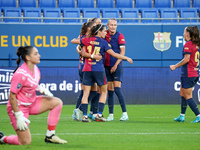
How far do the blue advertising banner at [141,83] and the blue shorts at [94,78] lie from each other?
6123 millimetres

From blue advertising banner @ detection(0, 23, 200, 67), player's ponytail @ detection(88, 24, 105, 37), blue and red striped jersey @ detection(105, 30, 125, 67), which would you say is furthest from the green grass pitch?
blue advertising banner @ detection(0, 23, 200, 67)

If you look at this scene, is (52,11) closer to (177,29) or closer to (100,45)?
(177,29)

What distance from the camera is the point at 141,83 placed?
14867 millimetres

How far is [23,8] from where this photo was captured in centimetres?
1811

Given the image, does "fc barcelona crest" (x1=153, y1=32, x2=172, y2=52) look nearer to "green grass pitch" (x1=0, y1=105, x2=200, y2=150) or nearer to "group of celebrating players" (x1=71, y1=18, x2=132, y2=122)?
"group of celebrating players" (x1=71, y1=18, x2=132, y2=122)

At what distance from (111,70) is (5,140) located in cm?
391

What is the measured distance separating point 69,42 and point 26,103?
12.7 m

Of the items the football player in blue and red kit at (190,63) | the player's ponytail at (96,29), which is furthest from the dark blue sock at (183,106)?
the player's ponytail at (96,29)

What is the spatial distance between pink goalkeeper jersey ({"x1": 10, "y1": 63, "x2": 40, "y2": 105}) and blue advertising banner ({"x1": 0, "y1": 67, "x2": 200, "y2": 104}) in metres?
9.19

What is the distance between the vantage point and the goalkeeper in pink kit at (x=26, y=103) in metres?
5.05

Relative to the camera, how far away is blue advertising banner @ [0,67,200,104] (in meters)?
14.5

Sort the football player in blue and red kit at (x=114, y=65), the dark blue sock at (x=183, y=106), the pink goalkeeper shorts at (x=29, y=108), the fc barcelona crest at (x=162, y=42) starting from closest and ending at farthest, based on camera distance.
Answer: the pink goalkeeper shorts at (x=29, y=108) < the dark blue sock at (x=183, y=106) < the football player in blue and red kit at (x=114, y=65) < the fc barcelona crest at (x=162, y=42)

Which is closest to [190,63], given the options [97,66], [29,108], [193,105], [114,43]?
[193,105]

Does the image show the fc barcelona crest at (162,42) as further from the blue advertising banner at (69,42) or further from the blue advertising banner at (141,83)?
the blue advertising banner at (141,83)
